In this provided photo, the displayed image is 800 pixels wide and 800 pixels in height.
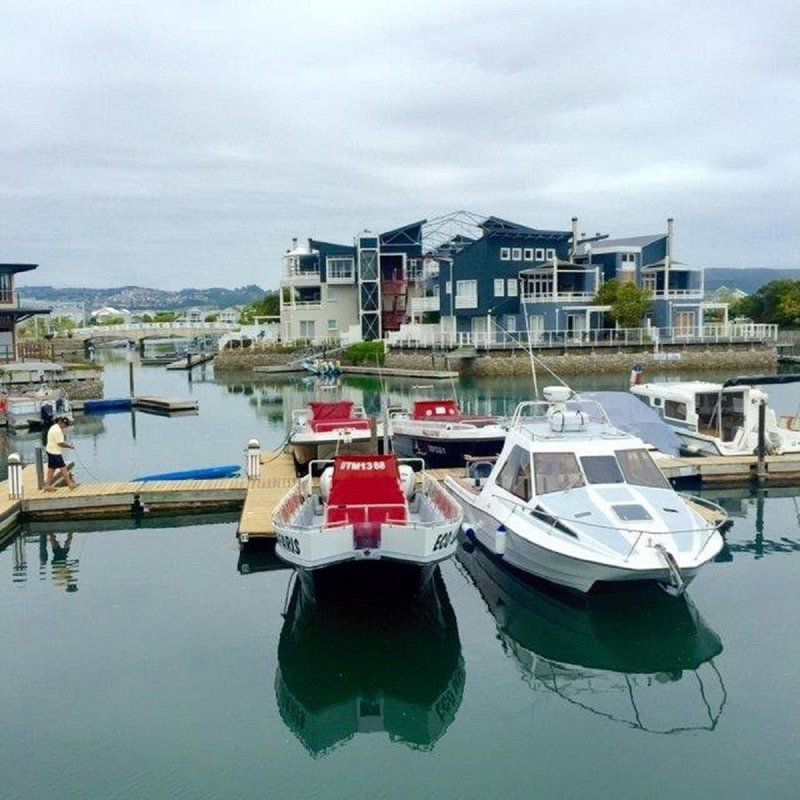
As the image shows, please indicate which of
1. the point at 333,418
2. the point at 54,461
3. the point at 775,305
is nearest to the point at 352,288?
the point at 775,305

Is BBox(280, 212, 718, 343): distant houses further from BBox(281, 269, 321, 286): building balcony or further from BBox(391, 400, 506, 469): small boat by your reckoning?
BBox(391, 400, 506, 469): small boat

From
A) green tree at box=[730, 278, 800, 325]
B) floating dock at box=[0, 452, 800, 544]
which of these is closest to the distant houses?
green tree at box=[730, 278, 800, 325]

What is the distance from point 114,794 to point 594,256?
71.4 meters

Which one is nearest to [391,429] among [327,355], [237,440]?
[237,440]

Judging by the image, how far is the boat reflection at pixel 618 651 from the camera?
38.2 ft

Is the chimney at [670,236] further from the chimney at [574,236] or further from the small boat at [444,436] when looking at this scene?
the small boat at [444,436]

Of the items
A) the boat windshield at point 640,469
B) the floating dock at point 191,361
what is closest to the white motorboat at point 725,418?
the boat windshield at point 640,469

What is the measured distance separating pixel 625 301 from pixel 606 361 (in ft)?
17.8

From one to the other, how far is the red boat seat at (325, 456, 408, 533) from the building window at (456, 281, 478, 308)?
59.2 metres

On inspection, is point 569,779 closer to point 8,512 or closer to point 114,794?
point 114,794

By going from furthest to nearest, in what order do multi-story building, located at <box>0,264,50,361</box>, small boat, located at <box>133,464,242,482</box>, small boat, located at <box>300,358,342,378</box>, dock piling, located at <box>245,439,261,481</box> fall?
small boat, located at <box>300,358,342,378</box> → multi-story building, located at <box>0,264,50,361</box> → small boat, located at <box>133,464,242,482</box> → dock piling, located at <box>245,439,261,481</box>

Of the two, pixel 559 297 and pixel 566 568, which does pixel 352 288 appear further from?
pixel 566 568

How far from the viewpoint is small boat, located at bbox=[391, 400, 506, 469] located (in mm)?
26781

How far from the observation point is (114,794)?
9609 millimetres
